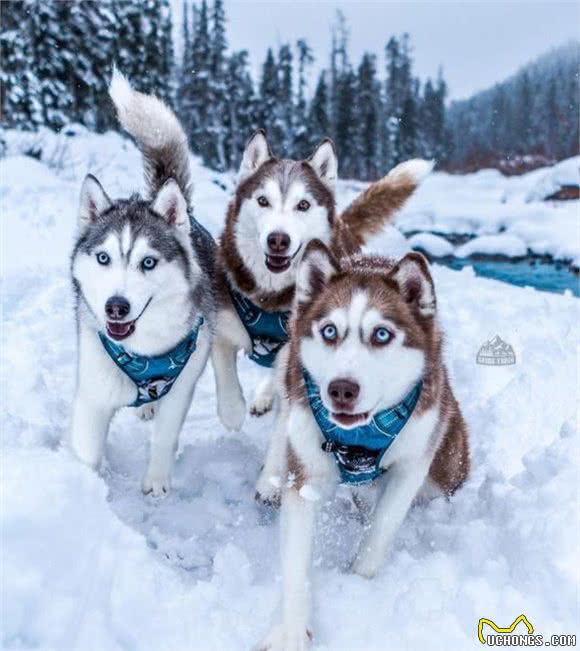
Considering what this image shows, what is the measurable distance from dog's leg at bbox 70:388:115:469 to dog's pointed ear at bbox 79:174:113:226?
838 mm

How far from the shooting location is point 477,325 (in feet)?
21.7

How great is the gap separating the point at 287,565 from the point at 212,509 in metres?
1.01

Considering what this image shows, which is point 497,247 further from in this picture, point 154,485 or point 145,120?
point 154,485

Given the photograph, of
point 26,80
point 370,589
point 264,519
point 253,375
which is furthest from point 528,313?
point 26,80

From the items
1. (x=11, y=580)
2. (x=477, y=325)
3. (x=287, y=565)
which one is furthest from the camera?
(x=477, y=325)

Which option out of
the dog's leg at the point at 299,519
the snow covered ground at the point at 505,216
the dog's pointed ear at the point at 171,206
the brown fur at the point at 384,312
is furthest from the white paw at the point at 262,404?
the snow covered ground at the point at 505,216

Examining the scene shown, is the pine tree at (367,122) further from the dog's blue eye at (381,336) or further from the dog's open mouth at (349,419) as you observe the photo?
the dog's open mouth at (349,419)

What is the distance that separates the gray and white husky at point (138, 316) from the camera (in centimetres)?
312

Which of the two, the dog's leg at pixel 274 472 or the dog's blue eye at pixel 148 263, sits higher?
the dog's blue eye at pixel 148 263

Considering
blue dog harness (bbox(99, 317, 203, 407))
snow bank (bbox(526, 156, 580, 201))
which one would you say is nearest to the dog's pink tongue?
blue dog harness (bbox(99, 317, 203, 407))

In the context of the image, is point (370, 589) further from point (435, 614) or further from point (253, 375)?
point (253, 375)

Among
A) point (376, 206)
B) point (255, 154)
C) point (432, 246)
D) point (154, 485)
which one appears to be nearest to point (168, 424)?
point (154, 485)

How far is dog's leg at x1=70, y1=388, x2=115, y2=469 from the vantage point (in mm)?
3346

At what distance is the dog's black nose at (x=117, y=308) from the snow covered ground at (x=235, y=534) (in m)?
0.59
